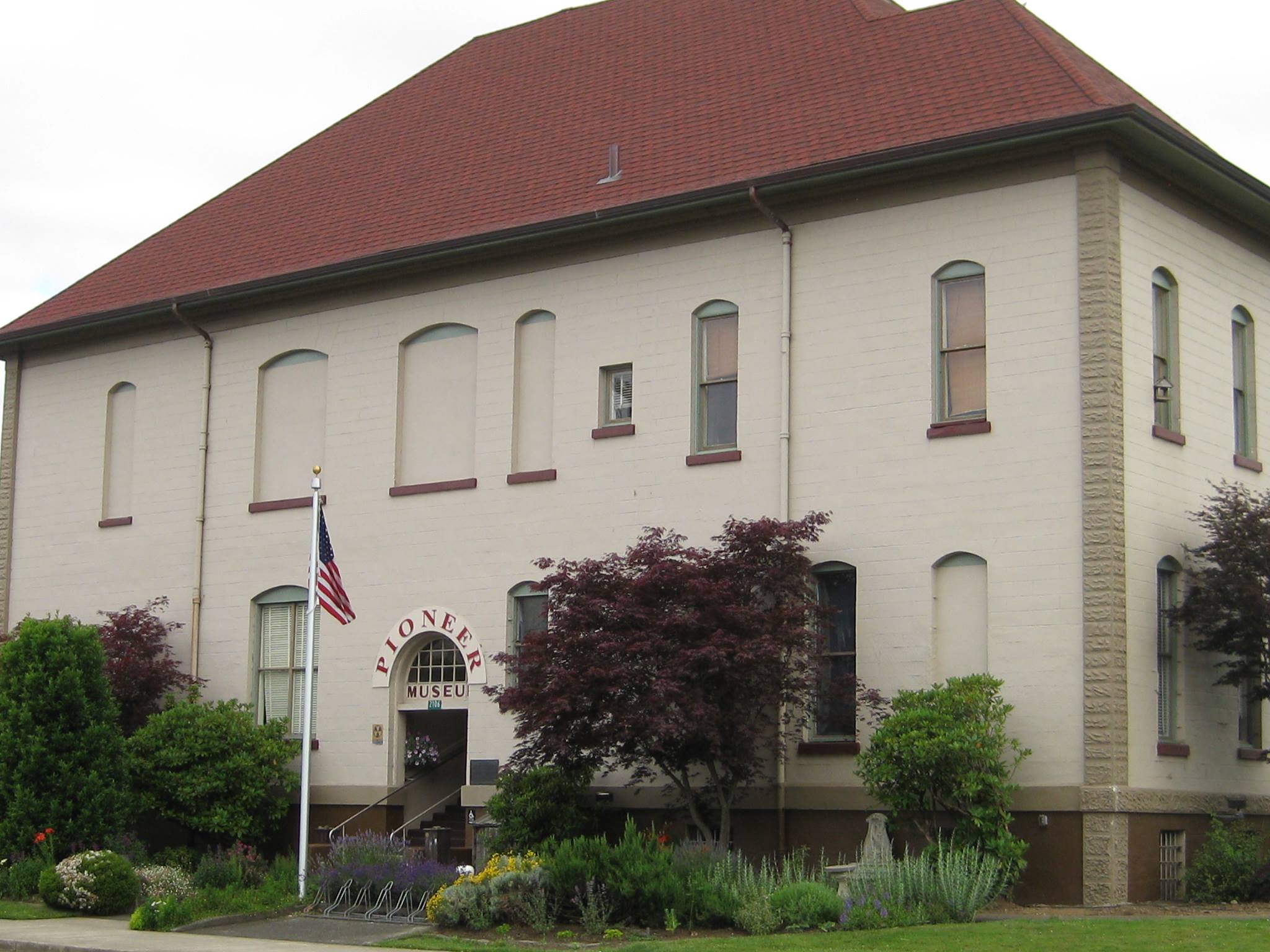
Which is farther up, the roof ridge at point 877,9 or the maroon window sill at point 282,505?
the roof ridge at point 877,9

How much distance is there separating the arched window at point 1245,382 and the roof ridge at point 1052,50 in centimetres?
435

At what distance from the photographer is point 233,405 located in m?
30.5

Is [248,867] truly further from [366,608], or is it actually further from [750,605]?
[750,605]

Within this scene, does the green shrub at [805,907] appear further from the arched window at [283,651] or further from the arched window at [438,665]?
the arched window at [283,651]

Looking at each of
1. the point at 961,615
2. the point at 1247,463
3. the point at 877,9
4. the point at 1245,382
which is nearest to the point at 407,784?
the point at 961,615

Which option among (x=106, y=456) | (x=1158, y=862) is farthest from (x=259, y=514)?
(x=1158, y=862)

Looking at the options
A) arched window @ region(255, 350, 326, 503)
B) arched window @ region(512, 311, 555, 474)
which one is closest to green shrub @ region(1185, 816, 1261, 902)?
arched window @ region(512, 311, 555, 474)

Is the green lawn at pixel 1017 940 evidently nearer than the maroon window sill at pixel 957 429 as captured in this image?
Yes

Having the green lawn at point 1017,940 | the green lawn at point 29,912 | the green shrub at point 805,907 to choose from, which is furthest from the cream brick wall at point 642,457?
the green lawn at point 29,912

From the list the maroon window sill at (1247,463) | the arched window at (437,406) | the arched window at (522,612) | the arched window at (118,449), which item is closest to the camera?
the maroon window sill at (1247,463)

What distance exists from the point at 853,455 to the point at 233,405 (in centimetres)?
1162

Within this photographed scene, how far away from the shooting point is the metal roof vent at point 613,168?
27234 mm

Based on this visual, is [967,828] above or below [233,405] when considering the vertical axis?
below

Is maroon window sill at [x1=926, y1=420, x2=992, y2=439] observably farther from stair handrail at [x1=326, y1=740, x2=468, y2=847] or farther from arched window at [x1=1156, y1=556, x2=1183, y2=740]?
stair handrail at [x1=326, y1=740, x2=468, y2=847]
